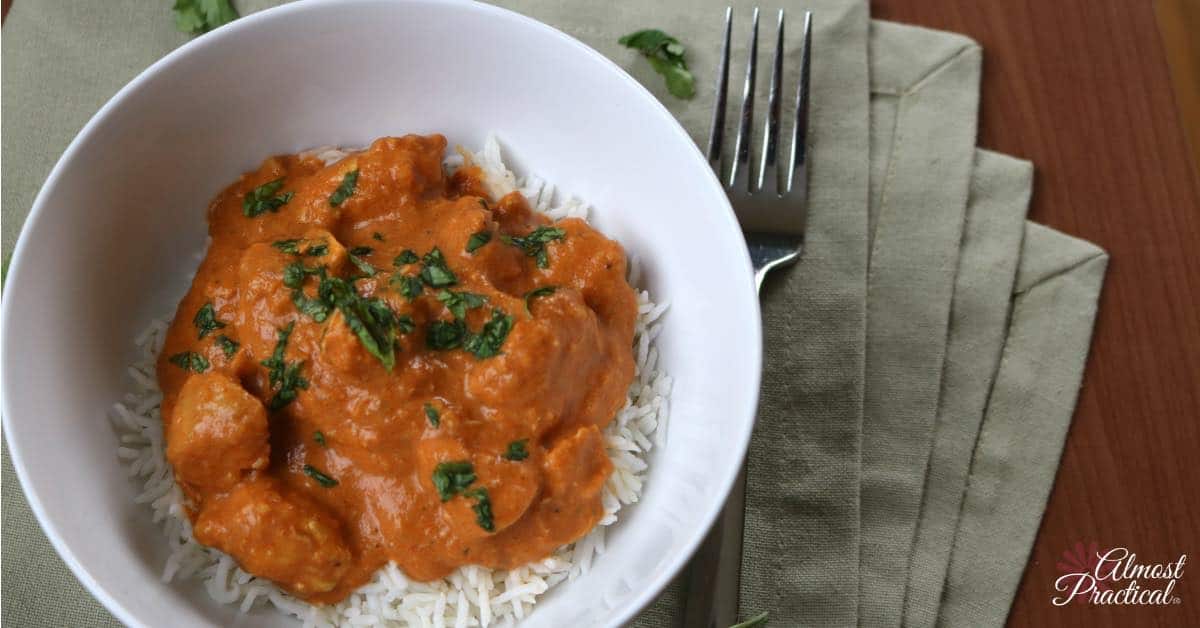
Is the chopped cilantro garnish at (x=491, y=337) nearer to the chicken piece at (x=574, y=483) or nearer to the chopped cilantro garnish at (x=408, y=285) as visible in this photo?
the chopped cilantro garnish at (x=408, y=285)

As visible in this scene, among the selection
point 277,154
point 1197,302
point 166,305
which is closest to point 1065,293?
point 1197,302

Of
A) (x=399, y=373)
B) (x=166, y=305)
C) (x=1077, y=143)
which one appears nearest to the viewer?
(x=399, y=373)

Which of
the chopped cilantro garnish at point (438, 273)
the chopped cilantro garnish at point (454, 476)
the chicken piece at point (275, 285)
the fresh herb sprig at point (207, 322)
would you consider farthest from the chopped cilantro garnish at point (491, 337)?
the fresh herb sprig at point (207, 322)

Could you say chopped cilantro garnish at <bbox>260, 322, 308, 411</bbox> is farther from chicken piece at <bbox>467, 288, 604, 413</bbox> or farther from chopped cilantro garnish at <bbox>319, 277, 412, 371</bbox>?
chicken piece at <bbox>467, 288, 604, 413</bbox>

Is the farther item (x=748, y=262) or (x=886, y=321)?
(x=886, y=321)

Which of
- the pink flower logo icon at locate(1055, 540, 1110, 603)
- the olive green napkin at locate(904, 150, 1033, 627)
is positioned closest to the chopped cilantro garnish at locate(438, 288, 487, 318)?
the olive green napkin at locate(904, 150, 1033, 627)

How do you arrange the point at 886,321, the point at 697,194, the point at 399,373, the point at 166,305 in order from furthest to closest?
1. the point at 886,321
2. the point at 166,305
3. the point at 697,194
4. the point at 399,373

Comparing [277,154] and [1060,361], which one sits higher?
[277,154]

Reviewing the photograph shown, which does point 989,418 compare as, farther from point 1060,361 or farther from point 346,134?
point 346,134
